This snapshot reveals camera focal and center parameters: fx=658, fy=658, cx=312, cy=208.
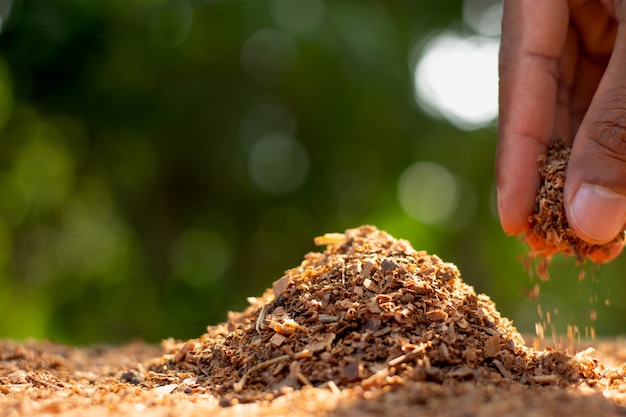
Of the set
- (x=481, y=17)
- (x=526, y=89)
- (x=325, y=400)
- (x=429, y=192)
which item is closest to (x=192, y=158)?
(x=429, y=192)

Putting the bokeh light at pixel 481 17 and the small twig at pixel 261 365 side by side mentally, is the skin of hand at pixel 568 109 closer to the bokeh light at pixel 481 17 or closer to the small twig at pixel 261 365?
the small twig at pixel 261 365

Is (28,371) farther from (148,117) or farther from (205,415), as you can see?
(148,117)

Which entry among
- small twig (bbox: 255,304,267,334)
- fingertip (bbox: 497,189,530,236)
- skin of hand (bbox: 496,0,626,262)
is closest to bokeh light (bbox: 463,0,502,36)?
skin of hand (bbox: 496,0,626,262)

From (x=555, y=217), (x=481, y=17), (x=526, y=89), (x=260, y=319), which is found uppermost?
(x=481, y=17)

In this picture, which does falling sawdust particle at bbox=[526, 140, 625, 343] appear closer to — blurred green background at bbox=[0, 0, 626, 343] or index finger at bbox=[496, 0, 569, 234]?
index finger at bbox=[496, 0, 569, 234]

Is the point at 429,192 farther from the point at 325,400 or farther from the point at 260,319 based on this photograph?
the point at 325,400

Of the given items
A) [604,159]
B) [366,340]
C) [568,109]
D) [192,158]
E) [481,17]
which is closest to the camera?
[366,340]
